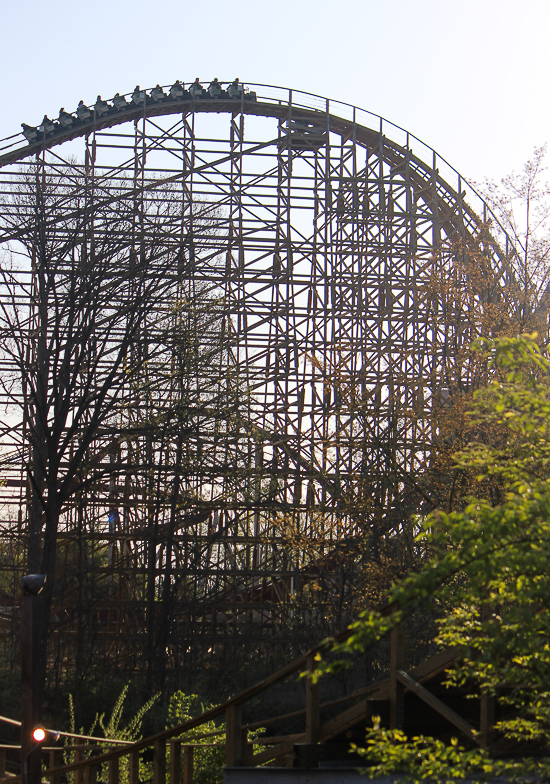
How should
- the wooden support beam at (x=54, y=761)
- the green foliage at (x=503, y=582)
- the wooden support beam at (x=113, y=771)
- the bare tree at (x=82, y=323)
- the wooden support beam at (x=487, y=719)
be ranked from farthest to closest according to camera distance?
the bare tree at (x=82, y=323)
the wooden support beam at (x=54, y=761)
the wooden support beam at (x=113, y=771)
the wooden support beam at (x=487, y=719)
the green foliage at (x=503, y=582)

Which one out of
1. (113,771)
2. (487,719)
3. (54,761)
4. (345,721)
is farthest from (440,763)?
(54,761)

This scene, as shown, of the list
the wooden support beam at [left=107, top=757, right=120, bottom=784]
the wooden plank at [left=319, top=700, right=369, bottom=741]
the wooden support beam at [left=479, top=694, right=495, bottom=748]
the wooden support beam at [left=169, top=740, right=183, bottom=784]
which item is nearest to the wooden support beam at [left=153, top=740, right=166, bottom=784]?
the wooden support beam at [left=169, top=740, right=183, bottom=784]

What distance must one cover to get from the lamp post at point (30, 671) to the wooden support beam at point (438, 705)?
3047 mm

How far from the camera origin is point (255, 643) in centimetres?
2084

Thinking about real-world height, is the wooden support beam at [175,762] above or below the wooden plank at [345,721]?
below

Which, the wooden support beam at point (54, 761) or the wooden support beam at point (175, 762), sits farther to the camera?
Result: the wooden support beam at point (54, 761)

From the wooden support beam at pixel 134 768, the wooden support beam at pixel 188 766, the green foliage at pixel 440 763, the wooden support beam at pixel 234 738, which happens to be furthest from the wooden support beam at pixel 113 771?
the green foliage at pixel 440 763

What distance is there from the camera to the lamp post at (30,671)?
25.3ft

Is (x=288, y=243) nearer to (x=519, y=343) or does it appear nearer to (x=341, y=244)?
(x=341, y=244)

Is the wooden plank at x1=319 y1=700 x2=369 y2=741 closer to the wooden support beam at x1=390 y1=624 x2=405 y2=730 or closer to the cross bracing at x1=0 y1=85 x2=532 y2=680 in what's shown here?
the wooden support beam at x1=390 y1=624 x2=405 y2=730

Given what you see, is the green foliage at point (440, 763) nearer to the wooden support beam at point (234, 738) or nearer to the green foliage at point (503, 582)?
the green foliage at point (503, 582)

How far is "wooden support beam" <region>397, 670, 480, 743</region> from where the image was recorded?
596cm

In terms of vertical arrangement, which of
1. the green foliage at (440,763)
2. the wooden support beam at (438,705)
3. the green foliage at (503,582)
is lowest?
the green foliage at (440,763)

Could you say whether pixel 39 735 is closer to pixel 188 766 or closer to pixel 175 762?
pixel 175 762
